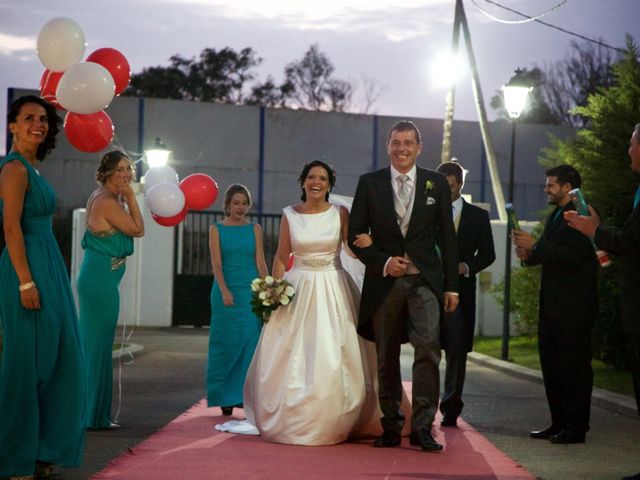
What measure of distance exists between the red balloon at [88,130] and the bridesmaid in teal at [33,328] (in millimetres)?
1757

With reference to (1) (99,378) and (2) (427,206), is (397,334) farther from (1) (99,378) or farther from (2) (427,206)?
(1) (99,378)

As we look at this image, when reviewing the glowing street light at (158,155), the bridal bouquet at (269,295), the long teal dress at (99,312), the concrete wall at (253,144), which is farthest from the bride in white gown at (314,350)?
the concrete wall at (253,144)

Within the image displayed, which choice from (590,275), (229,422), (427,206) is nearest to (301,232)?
(427,206)

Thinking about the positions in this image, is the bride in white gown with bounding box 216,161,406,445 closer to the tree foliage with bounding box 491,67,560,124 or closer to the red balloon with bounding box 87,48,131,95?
the red balloon with bounding box 87,48,131,95

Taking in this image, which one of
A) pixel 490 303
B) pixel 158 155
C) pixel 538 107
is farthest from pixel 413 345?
pixel 538 107

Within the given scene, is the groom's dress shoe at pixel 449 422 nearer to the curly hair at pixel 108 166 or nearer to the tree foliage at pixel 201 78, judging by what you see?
the curly hair at pixel 108 166

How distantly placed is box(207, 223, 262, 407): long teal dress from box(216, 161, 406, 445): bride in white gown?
1.10 m

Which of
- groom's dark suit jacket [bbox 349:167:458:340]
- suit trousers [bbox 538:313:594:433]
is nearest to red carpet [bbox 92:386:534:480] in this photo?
suit trousers [bbox 538:313:594:433]

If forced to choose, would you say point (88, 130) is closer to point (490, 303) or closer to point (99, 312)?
point (99, 312)

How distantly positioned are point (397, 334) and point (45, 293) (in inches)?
111

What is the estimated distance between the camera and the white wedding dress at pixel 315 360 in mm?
8359

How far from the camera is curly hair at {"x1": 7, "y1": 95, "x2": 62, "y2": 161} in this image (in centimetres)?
688

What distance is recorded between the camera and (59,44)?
8594 mm

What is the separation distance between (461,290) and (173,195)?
9.25ft
